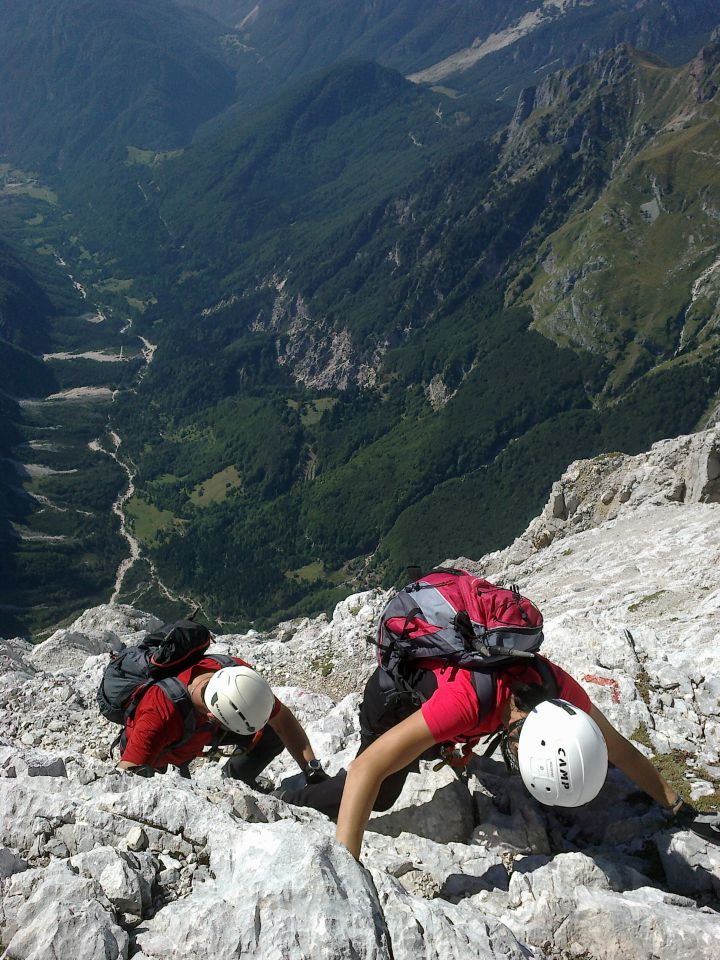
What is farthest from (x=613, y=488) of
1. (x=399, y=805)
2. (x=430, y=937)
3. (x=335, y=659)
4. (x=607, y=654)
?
(x=430, y=937)

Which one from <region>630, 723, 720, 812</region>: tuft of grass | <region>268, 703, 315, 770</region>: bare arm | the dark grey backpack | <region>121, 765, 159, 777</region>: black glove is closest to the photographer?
<region>630, 723, 720, 812</region>: tuft of grass

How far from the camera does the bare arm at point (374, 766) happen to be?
880 cm

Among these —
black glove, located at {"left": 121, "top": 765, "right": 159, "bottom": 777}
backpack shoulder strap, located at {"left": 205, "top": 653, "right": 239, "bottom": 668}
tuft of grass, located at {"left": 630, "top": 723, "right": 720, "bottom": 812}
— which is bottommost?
tuft of grass, located at {"left": 630, "top": 723, "right": 720, "bottom": 812}

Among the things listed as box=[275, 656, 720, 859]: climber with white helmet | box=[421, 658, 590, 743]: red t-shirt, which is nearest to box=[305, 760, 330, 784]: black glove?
box=[275, 656, 720, 859]: climber with white helmet

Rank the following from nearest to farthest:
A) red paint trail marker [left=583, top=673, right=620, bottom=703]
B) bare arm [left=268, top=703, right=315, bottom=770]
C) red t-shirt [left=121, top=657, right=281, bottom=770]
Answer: red t-shirt [left=121, top=657, right=281, bottom=770] < bare arm [left=268, top=703, right=315, bottom=770] < red paint trail marker [left=583, top=673, right=620, bottom=703]

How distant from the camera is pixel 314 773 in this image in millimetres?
12031

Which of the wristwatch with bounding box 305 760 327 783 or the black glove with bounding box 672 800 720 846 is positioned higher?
the wristwatch with bounding box 305 760 327 783

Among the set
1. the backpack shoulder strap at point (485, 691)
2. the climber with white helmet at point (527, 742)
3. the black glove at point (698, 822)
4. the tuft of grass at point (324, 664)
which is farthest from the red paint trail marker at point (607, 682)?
the tuft of grass at point (324, 664)

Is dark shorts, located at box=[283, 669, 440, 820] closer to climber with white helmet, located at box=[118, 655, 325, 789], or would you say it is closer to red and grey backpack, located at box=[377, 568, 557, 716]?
red and grey backpack, located at box=[377, 568, 557, 716]

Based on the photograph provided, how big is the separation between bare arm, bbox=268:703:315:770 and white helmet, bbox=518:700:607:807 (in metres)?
4.54

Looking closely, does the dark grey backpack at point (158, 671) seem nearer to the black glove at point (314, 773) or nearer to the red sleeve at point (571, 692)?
the black glove at point (314, 773)

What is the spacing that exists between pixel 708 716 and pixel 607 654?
2.40m

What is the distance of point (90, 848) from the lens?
29.0ft

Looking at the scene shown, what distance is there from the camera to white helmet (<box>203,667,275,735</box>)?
10836 mm
